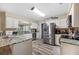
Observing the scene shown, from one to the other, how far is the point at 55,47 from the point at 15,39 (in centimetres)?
55

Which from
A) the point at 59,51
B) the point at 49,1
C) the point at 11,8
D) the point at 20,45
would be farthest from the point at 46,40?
the point at 11,8

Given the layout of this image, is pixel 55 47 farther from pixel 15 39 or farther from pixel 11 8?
pixel 11 8

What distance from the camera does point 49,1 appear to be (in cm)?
138

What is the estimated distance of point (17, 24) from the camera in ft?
4.59

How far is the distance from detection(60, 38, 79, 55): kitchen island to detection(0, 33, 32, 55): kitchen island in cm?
44

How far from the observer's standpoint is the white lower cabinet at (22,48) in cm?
139

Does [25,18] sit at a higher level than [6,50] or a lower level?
higher

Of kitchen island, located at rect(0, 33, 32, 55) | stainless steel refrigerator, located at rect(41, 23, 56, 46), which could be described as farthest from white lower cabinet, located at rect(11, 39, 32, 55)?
stainless steel refrigerator, located at rect(41, 23, 56, 46)

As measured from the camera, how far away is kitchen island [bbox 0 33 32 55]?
53.7 inches

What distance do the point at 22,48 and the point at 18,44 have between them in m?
0.08

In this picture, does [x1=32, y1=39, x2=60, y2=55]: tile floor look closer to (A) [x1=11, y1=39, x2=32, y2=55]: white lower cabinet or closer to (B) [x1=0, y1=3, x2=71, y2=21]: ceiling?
(A) [x1=11, y1=39, x2=32, y2=55]: white lower cabinet

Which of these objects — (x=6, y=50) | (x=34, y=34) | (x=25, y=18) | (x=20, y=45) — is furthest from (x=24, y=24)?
(x=6, y=50)

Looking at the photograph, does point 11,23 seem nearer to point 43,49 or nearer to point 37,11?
point 37,11
